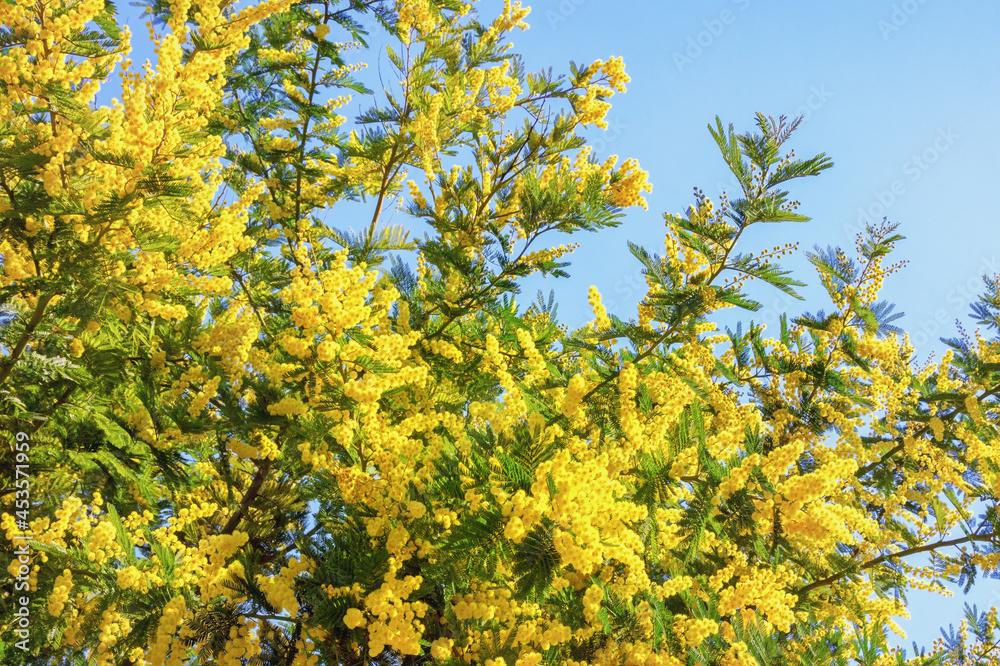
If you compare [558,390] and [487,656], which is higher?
[558,390]

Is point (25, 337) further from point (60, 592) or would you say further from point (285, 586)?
point (285, 586)

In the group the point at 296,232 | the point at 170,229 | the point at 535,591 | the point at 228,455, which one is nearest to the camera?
the point at 535,591

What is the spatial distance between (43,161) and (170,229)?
890mm

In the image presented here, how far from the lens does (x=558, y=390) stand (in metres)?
4.63

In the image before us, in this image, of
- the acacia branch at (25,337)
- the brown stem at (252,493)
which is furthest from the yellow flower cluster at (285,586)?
the acacia branch at (25,337)

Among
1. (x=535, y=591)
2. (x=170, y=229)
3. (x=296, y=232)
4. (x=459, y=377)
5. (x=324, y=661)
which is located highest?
(x=296, y=232)

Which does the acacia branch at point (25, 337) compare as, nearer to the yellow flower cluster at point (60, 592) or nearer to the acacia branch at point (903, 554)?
the yellow flower cluster at point (60, 592)

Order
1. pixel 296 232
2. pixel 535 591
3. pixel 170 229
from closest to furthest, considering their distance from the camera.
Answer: pixel 535 591 < pixel 170 229 < pixel 296 232

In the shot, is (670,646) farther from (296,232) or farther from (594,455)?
(296,232)

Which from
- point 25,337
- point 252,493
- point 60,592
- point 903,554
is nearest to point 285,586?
point 60,592

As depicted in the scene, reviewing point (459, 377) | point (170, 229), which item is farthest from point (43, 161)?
point (459, 377)

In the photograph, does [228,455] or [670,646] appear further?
[228,455]

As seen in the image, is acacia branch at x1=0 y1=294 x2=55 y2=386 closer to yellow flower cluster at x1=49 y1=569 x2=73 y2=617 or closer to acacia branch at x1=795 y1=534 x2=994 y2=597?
yellow flower cluster at x1=49 y1=569 x2=73 y2=617

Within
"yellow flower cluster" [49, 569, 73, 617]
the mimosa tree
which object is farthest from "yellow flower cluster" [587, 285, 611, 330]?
"yellow flower cluster" [49, 569, 73, 617]
